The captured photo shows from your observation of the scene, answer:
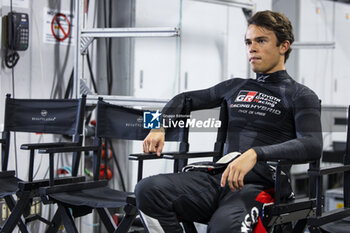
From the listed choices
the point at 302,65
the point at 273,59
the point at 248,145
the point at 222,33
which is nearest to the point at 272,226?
the point at 248,145

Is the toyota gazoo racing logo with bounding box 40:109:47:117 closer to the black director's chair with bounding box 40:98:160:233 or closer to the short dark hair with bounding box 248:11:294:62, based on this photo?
the black director's chair with bounding box 40:98:160:233

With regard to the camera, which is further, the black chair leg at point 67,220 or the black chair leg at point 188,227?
the black chair leg at point 67,220

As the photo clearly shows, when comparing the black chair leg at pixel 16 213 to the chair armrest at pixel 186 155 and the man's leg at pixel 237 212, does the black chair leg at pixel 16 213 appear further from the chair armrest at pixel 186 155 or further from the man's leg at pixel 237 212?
the man's leg at pixel 237 212

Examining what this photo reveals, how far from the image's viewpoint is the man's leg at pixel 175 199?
1880 millimetres

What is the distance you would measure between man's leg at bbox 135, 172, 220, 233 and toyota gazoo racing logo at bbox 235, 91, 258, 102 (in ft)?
1.28

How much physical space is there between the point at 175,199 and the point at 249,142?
440 millimetres

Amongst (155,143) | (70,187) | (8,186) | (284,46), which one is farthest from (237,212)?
(8,186)

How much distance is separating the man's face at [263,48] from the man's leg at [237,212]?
0.55 m

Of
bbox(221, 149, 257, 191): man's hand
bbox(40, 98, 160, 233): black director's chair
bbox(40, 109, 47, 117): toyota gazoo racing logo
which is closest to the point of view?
bbox(221, 149, 257, 191): man's hand

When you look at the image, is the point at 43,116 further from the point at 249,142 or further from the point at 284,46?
the point at 284,46

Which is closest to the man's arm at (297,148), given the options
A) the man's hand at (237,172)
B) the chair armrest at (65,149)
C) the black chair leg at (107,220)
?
the man's hand at (237,172)

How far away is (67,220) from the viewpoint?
2.40m

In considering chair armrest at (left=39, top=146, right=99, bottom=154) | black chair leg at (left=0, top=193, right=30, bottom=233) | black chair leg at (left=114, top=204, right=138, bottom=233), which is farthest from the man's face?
black chair leg at (left=0, top=193, right=30, bottom=233)

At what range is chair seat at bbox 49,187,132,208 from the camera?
2.30m
